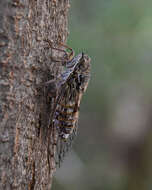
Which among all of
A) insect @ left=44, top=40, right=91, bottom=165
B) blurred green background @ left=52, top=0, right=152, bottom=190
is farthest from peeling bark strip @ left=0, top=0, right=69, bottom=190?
blurred green background @ left=52, top=0, right=152, bottom=190

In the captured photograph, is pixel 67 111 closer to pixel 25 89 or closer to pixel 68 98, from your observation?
pixel 68 98

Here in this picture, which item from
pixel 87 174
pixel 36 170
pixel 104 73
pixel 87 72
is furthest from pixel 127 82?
pixel 36 170

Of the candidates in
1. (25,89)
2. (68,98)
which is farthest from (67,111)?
(25,89)

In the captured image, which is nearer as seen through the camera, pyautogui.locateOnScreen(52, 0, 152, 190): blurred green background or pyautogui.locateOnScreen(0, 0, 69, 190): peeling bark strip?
pyautogui.locateOnScreen(0, 0, 69, 190): peeling bark strip

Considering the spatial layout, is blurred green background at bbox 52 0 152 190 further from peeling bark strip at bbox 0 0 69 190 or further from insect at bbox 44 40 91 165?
peeling bark strip at bbox 0 0 69 190

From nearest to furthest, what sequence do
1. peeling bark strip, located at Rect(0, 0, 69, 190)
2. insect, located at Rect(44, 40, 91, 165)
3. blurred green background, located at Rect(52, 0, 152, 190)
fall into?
peeling bark strip, located at Rect(0, 0, 69, 190)
insect, located at Rect(44, 40, 91, 165)
blurred green background, located at Rect(52, 0, 152, 190)

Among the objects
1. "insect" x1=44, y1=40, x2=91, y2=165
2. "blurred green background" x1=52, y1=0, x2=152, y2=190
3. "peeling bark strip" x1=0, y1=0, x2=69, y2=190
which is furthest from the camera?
"blurred green background" x1=52, y1=0, x2=152, y2=190
